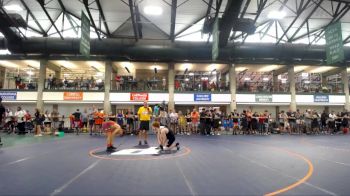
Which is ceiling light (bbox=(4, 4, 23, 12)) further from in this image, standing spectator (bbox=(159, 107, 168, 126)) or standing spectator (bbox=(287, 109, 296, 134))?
standing spectator (bbox=(287, 109, 296, 134))

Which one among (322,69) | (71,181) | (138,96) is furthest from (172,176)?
(322,69)

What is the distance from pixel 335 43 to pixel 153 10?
11468 mm

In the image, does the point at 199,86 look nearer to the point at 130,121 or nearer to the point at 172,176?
the point at 130,121

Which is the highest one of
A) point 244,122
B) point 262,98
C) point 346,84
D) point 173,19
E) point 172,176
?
point 173,19

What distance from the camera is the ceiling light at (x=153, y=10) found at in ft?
51.2

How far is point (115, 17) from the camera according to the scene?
683 inches

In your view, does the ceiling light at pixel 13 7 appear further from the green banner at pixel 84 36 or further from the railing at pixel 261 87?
the railing at pixel 261 87

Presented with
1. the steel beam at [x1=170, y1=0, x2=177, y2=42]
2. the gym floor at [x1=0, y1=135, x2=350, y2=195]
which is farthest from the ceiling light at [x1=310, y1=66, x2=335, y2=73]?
the gym floor at [x1=0, y1=135, x2=350, y2=195]

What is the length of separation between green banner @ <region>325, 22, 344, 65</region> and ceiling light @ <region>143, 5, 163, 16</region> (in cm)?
1071

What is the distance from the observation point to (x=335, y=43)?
1319 centimetres

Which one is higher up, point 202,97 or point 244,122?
point 202,97

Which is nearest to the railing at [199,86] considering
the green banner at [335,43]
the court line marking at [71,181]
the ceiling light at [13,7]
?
the green banner at [335,43]

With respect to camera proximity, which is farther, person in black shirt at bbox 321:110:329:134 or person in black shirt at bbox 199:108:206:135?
person in black shirt at bbox 321:110:329:134

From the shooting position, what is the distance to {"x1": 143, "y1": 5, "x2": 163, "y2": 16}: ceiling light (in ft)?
51.2
